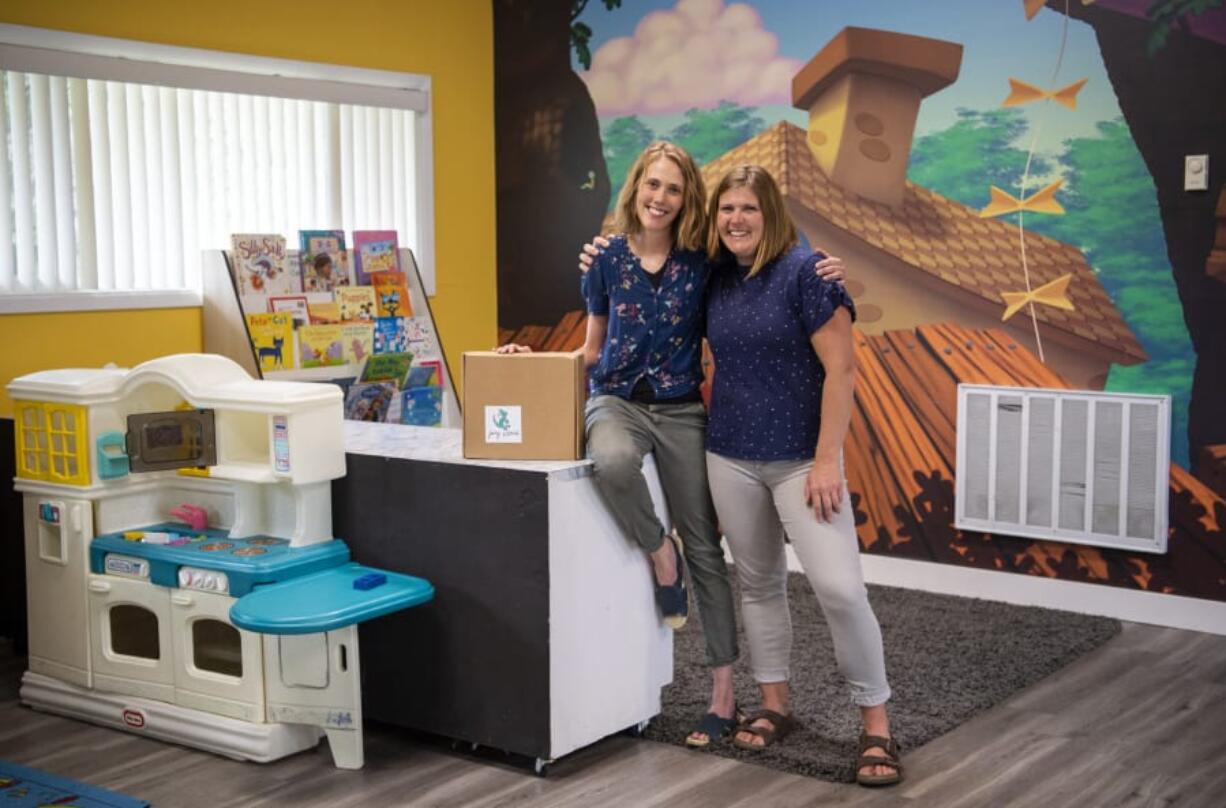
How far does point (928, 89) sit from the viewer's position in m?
4.66

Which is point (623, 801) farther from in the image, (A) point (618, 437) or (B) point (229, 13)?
(B) point (229, 13)

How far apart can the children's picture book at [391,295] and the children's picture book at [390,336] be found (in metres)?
0.02

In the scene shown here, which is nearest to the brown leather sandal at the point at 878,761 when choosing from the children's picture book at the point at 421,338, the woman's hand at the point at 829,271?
the woman's hand at the point at 829,271

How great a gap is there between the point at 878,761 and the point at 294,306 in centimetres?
257

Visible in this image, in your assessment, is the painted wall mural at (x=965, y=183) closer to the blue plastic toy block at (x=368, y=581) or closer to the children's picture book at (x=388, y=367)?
the children's picture book at (x=388, y=367)

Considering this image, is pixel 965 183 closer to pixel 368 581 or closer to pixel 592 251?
pixel 592 251

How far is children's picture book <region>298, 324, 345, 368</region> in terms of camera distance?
185 inches

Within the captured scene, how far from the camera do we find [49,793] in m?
2.90

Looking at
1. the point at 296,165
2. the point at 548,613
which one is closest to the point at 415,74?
the point at 296,165

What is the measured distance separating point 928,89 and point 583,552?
7.77 ft

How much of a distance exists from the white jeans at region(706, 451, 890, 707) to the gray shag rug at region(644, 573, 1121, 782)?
196mm

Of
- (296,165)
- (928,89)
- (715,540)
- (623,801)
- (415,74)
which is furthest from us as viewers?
(415,74)

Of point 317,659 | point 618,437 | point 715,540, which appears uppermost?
point 618,437

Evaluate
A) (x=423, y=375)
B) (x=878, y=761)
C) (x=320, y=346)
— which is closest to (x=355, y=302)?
(x=320, y=346)
